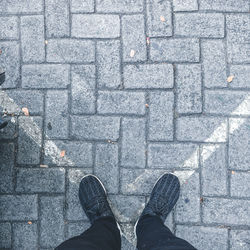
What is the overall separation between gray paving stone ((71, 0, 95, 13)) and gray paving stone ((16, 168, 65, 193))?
171 centimetres

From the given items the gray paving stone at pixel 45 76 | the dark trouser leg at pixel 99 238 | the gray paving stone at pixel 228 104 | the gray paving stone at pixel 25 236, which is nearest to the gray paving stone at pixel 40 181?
the gray paving stone at pixel 25 236

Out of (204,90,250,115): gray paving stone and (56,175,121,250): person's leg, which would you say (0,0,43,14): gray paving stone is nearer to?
(56,175,121,250): person's leg

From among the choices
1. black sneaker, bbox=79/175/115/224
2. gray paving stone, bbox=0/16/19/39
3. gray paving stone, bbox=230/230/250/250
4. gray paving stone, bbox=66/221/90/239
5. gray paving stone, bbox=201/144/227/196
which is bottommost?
gray paving stone, bbox=230/230/250/250

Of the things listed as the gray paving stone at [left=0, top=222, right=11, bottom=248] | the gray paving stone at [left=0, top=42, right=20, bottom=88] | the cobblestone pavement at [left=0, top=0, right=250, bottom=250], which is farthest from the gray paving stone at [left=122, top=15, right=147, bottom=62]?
the gray paving stone at [left=0, top=222, right=11, bottom=248]

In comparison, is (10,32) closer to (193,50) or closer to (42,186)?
(42,186)

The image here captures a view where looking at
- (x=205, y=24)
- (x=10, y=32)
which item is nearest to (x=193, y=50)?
(x=205, y=24)

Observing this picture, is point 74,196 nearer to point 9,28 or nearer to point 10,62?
point 10,62

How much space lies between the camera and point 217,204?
10.6ft

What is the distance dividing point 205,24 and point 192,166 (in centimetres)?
151

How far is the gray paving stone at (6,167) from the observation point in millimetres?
3283

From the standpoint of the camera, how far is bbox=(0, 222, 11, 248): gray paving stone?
10.7ft

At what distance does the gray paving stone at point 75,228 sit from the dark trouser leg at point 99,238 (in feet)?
0.89

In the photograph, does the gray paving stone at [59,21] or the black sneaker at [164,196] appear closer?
the black sneaker at [164,196]

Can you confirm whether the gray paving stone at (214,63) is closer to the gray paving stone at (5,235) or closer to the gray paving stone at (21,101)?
the gray paving stone at (21,101)
